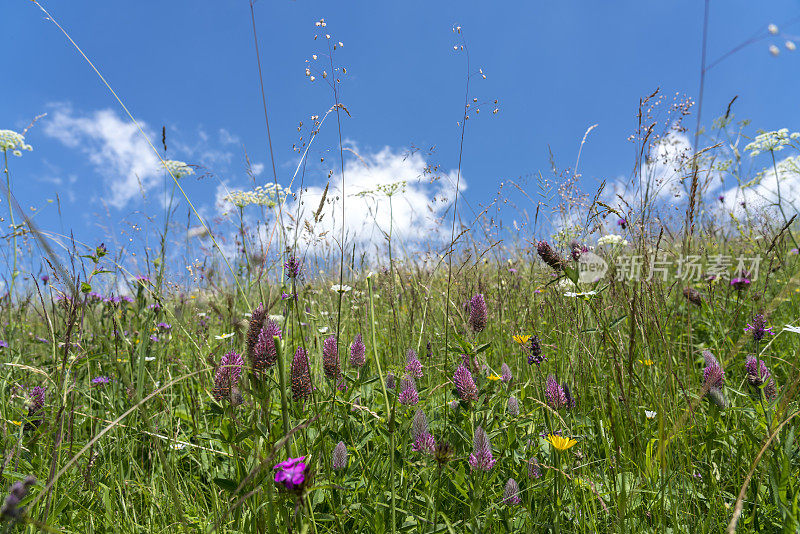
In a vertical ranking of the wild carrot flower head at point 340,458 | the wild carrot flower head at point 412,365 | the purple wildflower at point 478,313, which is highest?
the purple wildflower at point 478,313

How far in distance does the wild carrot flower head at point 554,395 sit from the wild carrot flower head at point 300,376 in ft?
2.42

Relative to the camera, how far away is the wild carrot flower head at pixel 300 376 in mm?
1337

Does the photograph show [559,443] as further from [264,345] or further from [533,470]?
[264,345]

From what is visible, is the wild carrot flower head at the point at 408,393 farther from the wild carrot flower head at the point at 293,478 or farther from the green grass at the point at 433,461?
the wild carrot flower head at the point at 293,478

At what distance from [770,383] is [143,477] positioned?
241 cm

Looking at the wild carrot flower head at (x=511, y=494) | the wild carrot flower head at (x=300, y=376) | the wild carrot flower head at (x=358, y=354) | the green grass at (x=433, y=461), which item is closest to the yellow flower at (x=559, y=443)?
the green grass at (x=433, y=461)

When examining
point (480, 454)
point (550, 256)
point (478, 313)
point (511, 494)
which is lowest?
point (511, 494)

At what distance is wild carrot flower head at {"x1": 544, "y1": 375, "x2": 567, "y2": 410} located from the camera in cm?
140

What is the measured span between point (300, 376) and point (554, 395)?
78 cm

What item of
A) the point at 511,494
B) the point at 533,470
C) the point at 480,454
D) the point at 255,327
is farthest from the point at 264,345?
the point at 533,470

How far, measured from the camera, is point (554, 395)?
1.40 meters

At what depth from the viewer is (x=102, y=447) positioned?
173cm

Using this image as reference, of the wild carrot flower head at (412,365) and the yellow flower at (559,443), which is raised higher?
the wild carrot flower head at (412,365)

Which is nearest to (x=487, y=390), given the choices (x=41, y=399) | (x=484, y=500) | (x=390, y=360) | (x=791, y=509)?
(x=484, y=500)
